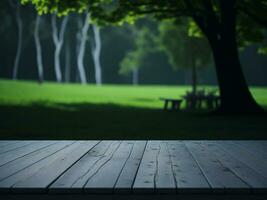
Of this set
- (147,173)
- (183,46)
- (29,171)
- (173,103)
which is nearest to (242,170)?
(147,173)

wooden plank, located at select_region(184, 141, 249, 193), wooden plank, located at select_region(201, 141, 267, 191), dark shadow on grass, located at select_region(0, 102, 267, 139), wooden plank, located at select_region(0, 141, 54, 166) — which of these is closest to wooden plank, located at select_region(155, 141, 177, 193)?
wooden plank, located at select_region(184, 141, 249, 193)

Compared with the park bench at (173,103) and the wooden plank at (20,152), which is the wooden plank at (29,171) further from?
the park bench at (173,103)

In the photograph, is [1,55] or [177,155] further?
[1,55]

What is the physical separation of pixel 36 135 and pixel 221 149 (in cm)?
639

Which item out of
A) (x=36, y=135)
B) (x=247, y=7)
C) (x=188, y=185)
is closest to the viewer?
(x=188, y=185)

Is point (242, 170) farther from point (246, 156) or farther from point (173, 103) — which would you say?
point (173, 103)

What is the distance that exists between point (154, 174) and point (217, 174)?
28.1 inches

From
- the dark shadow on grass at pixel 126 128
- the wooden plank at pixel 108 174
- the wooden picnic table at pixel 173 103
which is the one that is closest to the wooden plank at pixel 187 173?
the wooden plank at pixel 108 174

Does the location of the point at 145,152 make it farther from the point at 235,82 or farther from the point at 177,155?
the point at 235,82

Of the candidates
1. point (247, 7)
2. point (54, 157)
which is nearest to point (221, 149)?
point (54, 157)

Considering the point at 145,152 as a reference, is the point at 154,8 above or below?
above

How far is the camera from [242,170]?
577 cm

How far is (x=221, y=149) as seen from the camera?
25.3 ft

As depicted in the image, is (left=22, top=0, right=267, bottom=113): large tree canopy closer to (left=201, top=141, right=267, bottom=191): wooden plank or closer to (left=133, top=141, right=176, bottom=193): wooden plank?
(left=201, top=141, right=267, bottom=191): wooden plank
